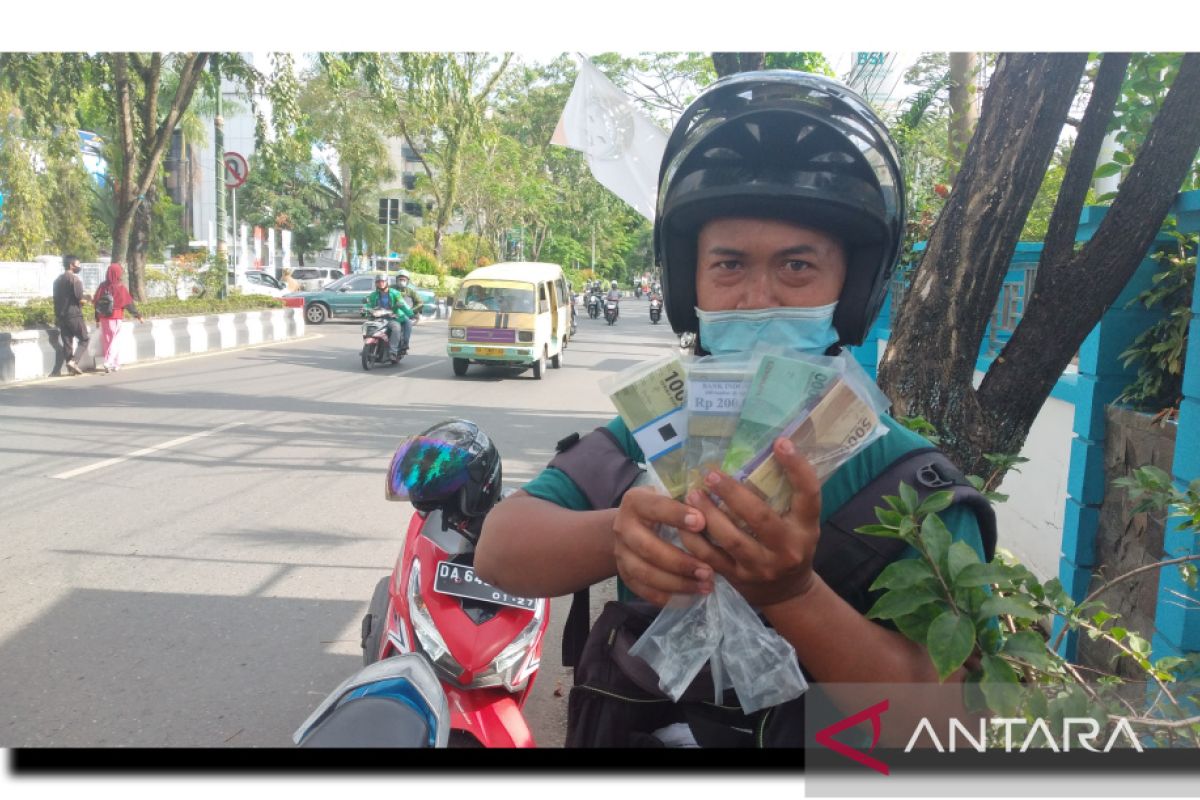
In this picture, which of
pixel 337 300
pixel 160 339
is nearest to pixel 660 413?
pixel 160 339

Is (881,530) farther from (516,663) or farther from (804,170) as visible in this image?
(516,663)

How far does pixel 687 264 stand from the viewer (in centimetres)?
146

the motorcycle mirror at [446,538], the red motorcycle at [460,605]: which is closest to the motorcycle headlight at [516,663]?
the red motorcycle at [460,605]

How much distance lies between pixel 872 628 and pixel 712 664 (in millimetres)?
194

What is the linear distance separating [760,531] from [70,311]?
1305 centimetres

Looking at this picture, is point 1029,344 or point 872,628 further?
point 1029,344

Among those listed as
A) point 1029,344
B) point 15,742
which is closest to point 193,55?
point 15,742

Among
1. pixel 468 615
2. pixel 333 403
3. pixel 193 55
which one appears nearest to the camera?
pixel 468 615

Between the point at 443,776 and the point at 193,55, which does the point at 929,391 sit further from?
the point at 193,55

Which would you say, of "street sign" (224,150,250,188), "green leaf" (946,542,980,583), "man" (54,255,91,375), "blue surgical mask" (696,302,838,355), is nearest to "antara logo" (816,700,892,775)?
"green leaf" (946,542,980,583)

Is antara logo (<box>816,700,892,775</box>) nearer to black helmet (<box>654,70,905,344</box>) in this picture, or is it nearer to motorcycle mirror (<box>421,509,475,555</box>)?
black helmet (<box>654,70,905,344</box>)

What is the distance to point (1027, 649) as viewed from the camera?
1126 millimetres

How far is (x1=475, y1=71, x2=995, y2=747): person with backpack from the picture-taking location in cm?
117

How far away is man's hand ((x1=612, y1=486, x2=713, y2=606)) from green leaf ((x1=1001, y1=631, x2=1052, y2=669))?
0.40m
